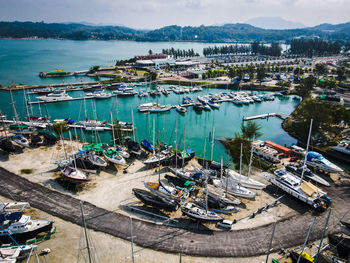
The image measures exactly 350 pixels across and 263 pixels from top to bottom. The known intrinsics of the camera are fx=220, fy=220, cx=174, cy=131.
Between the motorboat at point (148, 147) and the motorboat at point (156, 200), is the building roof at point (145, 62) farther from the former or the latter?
the motorboat at point (156, 200)

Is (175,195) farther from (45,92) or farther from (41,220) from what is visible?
(45,92)

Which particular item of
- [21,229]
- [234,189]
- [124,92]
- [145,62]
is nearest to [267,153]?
[234,189]

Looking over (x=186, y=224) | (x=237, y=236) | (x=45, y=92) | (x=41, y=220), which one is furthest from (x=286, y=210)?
(x=45, y=92)

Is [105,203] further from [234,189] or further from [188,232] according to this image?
[234,189]

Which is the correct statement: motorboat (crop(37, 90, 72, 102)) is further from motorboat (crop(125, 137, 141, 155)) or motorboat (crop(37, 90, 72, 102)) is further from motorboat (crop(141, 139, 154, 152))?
motorboat (crop(141, 139, 154, 152))

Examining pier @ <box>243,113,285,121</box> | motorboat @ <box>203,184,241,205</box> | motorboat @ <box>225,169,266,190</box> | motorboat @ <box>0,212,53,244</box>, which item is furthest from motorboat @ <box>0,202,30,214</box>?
pier @ <box>243,113,285,121</box>
